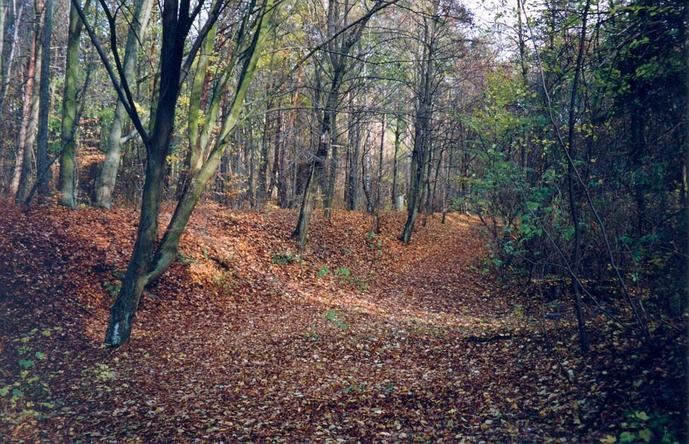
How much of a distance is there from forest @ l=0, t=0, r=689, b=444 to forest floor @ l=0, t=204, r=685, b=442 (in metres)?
0.04

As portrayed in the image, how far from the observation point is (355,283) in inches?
601

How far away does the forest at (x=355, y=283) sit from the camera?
548 cm

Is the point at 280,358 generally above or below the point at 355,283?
below

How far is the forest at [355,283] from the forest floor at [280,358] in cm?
4

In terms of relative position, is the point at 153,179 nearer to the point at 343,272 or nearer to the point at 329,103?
the point at 343,272

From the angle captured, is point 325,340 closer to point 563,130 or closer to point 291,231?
point 563,130

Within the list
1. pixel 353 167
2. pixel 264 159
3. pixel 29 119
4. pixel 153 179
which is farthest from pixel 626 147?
pixel 264 159

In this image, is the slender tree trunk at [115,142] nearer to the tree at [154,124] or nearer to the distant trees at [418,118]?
Result: the distant trees at [418,118]

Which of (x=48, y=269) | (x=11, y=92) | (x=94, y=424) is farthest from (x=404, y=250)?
(x=11, y=92)

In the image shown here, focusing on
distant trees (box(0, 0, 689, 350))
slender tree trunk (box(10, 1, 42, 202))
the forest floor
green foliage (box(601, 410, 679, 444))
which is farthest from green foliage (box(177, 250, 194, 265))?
green foliage (box(601, 410, 679, 444))

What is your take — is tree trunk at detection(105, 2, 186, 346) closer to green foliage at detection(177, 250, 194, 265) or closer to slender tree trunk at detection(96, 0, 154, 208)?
green foliage at detection(177, 250, 194, 265)

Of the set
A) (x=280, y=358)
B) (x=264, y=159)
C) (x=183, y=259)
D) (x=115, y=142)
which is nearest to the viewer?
(x=280, y=358)

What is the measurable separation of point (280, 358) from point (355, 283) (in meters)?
A: 7.06

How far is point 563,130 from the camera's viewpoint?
9.30 m
